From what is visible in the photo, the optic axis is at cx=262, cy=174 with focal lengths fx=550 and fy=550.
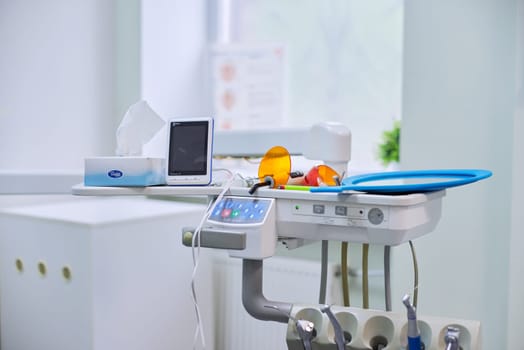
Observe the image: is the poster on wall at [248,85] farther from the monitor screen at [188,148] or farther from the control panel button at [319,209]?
the control panel button at [319,209]

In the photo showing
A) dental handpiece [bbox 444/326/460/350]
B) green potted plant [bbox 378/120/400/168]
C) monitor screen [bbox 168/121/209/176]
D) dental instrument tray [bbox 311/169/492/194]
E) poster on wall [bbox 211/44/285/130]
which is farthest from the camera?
poster on wall [bbox 211/44/285/130]

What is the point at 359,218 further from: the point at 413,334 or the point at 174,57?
A: the point at 174,57

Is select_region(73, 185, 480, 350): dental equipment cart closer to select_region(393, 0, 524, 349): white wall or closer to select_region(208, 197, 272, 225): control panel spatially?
select_region(208, 197, 272, 225): control panel

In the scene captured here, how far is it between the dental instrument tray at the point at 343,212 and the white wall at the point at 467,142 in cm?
52

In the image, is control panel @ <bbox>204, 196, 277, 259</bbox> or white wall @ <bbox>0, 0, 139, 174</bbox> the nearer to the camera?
control panel @ <bbox>204, 196, 277, 259</bbox>

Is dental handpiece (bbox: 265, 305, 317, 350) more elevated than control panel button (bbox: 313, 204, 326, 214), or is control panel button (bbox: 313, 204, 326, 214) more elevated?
control panel button (bbox: 313, 204, 326, 214)

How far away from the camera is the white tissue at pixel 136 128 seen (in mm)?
1285

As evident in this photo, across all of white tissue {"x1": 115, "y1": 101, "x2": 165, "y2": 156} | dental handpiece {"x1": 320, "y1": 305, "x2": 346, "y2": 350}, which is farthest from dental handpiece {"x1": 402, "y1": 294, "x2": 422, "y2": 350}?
white tissue {"x1": 115, "y1": 101, "x2": 165, "y2": 156}

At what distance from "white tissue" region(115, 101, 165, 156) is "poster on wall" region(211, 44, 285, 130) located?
45.6 inches

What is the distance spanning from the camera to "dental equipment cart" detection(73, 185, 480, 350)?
2.96 feet

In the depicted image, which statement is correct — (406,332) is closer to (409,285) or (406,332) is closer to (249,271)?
(249,271)

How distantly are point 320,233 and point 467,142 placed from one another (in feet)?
2.38

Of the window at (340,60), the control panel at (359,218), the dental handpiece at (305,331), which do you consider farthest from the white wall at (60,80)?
the dental handpiece at (305,331)

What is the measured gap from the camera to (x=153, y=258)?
1903 mm
